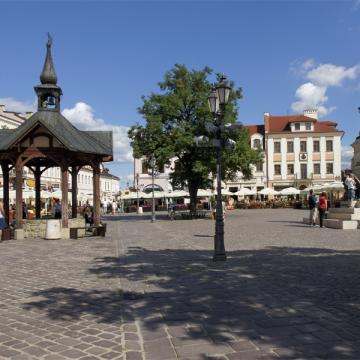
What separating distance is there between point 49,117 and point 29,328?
613 inches

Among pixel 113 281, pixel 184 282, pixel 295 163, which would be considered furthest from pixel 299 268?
pixel 295 163

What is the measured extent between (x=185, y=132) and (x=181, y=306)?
84.6ft

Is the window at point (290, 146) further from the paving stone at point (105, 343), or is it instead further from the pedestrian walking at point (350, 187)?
the paving stone at point (105, 343)

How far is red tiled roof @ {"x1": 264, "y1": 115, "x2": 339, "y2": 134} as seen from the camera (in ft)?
230

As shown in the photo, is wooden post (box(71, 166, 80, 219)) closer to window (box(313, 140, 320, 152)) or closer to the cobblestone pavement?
the cobblestone pavement

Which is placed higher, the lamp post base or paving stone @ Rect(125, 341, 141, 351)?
the lamp post base

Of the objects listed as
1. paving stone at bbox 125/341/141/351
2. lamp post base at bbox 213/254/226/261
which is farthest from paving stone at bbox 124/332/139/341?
lamp post base at bbox 213/254/226/261

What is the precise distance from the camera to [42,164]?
2347 cm

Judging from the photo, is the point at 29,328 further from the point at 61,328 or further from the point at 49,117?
the point at 49,117

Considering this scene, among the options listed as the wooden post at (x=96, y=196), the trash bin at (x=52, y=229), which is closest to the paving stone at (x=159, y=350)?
the trash bin at (x=52, y=229)

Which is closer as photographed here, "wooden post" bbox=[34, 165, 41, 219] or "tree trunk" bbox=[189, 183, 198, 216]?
"wooden post" bbox=[34, 165, 41, 219]

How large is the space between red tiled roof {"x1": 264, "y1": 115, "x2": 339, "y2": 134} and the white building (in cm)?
2656

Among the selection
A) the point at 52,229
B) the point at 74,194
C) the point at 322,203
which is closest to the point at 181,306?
the point at 52,229

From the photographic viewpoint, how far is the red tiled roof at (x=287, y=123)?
70.1 meters
